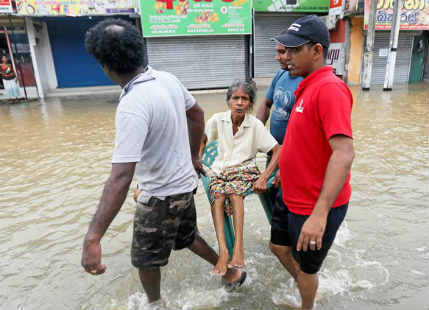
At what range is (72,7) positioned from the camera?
12055mm

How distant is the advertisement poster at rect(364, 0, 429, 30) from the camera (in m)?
12.9

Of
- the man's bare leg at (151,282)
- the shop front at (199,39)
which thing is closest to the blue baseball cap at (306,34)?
the man's bare leg at (151,282)

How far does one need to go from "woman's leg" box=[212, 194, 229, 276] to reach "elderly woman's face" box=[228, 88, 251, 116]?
0.72 meters

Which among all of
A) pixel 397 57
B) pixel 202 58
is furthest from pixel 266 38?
pixel 397 57

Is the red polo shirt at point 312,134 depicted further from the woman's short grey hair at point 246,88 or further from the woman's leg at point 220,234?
the woman's short grey hair at point 246,88

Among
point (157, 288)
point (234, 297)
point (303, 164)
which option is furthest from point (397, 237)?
point (157, 288)

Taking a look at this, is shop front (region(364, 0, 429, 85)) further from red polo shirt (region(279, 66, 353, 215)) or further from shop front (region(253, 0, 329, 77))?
red polo shirt (region(279, 66, 353, 215))

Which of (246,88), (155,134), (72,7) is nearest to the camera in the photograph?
(155,134)

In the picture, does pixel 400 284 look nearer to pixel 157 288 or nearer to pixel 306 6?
pixel 157 288

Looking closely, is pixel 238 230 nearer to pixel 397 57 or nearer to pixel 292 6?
pixel 292 6

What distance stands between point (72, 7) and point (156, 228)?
42.0 feet

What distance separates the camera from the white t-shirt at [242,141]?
272cm

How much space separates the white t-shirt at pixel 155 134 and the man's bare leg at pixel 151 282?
554 mm

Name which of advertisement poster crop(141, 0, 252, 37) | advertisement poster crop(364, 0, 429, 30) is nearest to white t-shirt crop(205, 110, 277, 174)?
advertisement poster crop(141, 0, 252, 37)
